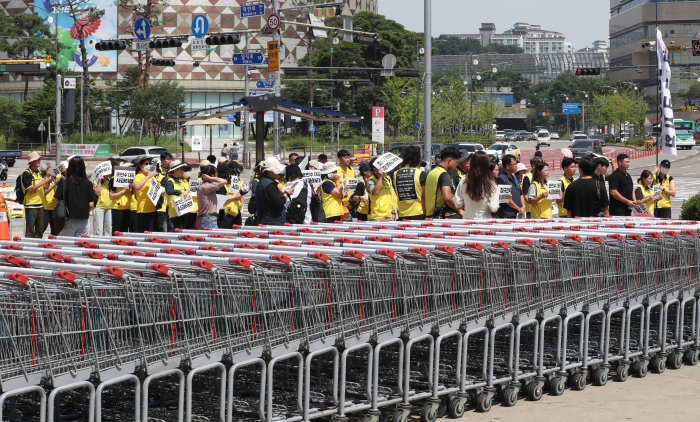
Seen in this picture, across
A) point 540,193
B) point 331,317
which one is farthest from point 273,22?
point 331,317

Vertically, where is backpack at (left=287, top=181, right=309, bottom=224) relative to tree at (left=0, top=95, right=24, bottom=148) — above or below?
below

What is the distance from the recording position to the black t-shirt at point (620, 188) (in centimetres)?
1196

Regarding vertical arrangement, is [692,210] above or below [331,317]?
above

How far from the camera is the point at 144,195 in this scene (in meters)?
12.3

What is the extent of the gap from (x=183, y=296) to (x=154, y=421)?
93 cm

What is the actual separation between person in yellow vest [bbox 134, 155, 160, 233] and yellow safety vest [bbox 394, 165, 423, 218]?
12.1 ft

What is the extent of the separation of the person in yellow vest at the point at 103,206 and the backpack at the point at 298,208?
11.2 feet

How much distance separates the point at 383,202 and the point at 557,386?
455cm

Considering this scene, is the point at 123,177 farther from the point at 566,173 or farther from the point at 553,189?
the point at 566,173

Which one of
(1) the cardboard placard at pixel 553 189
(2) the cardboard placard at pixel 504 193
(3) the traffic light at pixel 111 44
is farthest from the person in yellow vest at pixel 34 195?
(3) the traffic light at pixel 111 44

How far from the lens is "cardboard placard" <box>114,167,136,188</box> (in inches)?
474

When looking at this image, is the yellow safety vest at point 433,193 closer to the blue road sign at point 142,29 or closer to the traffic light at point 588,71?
the blue road sign at point 142,29

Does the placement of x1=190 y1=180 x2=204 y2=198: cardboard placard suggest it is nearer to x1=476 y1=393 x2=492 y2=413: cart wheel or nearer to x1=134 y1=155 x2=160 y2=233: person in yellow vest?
x1=134 y1=155 x2=160 y2=233: person in yellow vest

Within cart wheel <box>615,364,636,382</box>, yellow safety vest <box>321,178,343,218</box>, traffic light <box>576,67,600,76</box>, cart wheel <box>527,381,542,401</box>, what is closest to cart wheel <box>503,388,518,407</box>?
cart wheel <box>527,381,542,401</box>
